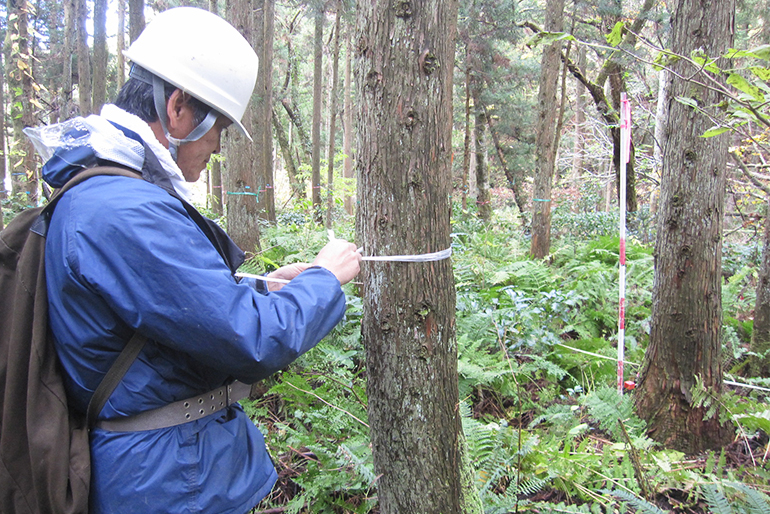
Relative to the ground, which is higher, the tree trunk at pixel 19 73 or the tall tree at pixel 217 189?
the tree trunk at pixel 19 73

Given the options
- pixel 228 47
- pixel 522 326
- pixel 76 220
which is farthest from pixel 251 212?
pixel 76 220

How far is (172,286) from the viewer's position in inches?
50.0

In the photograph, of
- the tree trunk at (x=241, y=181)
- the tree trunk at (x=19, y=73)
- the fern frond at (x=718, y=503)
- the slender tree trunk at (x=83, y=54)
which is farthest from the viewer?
the tree trunk at (x=19, y=73)

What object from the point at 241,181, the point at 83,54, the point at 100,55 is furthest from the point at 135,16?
the point at 83,54

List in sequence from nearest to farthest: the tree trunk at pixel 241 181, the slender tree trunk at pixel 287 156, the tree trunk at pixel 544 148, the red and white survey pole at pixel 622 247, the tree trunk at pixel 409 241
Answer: the tree trunk at pixel 409 241 → the red and white survey pole at pixel 622 247 → the tree trunk at pixel 241 181 → the tree trunk at pixel 544 148 → the slender tree trunk at pixel 287 156

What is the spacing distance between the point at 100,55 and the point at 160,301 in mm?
6614

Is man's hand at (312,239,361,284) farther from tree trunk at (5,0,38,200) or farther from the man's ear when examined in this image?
tree trunk at (5,0,38,200)

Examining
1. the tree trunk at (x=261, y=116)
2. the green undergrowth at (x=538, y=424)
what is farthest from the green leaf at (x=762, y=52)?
the tree trunk at (x=261, y=116)

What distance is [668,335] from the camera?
351 cm

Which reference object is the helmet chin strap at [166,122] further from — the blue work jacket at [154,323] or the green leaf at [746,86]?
the green leaf at [746,86]

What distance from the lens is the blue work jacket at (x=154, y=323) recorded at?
1271 mm

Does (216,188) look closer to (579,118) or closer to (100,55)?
(100,55)

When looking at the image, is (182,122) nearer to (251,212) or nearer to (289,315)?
(289,315)

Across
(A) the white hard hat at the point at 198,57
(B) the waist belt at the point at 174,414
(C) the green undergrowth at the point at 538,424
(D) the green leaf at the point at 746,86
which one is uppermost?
(A) the white hard hat at the point at 198,57
